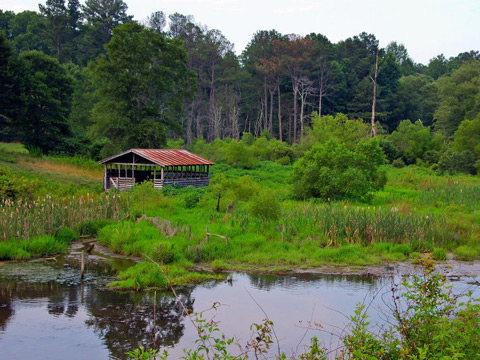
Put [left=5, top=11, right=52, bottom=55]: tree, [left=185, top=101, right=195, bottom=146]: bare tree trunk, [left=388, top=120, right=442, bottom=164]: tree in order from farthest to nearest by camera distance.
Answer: [left=5, top=11, right=52, bottom=55]: tree → [left=185, top=101, right=195, bottom=146]: bare tree trunk → [left=388, top=120, right=442, bottom=164]: tree

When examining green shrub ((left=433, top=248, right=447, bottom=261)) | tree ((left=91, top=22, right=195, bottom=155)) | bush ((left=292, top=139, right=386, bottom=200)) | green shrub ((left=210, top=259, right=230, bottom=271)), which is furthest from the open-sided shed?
green shrub ((left=433, top=248, right=447, bottom=261))

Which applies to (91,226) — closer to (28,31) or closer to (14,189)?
(14,189)

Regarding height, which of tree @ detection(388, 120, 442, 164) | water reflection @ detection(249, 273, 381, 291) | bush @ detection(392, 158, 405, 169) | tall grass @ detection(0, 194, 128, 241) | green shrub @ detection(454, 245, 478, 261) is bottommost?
water reflection @ detection(249, 273, 381, 291)

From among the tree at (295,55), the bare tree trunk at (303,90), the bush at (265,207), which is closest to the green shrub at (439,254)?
the bush at (265,207)

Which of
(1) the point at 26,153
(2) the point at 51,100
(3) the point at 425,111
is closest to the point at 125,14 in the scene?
(2) the point at 51,100

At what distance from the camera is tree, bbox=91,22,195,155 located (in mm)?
39656

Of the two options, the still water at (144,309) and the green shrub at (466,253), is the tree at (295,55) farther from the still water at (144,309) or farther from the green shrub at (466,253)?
the still water at (144,309)

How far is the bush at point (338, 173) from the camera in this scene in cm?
2742

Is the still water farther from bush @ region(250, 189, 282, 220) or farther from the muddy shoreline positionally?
bush @ region(250, 189, 282, 220)

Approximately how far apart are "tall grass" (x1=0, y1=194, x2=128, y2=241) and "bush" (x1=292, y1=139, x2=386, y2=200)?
10550mm

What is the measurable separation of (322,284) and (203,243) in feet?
16.1

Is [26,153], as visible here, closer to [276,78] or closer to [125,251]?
[125,251]

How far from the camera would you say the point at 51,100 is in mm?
42625

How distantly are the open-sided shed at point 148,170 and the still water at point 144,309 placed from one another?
46.9 feet
